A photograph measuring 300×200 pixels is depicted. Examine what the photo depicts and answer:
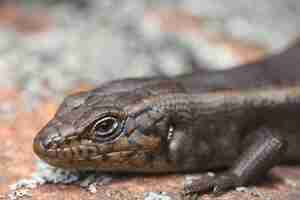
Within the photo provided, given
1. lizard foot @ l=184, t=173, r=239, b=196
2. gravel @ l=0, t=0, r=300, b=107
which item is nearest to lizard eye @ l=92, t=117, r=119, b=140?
lizard foot @ l=184, t=173, r=239, b=196

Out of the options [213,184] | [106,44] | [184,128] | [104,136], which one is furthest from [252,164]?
[106,44]

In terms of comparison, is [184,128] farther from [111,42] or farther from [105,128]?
[111,42]

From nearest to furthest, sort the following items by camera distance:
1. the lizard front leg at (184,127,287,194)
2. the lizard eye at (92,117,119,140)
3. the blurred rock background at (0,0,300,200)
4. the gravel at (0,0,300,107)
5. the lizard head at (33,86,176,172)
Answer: the lizard head at (33,86,176,172), the lizard eye at (92,117,119,140), the lizard front leg at (184,127,287,194), the blurred rock background at (0,0,300,200), the gravel at (0,0,300,107)

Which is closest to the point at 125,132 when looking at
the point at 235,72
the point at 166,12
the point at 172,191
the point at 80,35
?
the point at 172,191

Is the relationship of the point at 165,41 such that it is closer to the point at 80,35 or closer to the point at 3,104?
the point at 80,35

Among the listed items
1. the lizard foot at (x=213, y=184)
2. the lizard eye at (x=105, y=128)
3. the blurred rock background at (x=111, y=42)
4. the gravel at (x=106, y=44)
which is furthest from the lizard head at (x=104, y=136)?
the gravel at (x=106, y=44)

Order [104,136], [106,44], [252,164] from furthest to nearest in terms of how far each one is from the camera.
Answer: [106,44]
[252,164]
[104,136]

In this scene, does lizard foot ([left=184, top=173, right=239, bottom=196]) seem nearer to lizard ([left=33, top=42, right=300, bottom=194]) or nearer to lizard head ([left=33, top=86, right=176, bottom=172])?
lizard ([left=33, top=42, right=300, bottom=194])
